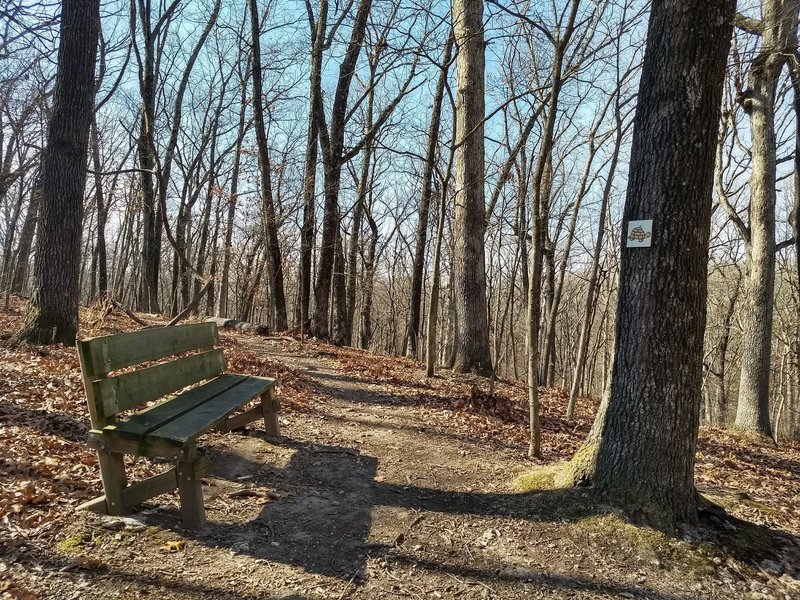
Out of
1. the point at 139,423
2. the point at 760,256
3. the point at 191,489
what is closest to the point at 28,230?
the point at 139,423

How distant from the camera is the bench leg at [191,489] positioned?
2693 millimetres

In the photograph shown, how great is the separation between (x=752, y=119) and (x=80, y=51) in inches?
415

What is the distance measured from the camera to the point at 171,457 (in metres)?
2.66

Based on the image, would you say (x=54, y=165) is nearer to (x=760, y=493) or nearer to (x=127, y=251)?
(x=760, y=493)

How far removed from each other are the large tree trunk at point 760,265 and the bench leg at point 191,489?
875cm

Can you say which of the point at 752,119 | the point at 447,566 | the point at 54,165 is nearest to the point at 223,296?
the point at 54,165

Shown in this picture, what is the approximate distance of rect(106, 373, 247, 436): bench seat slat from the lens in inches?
109

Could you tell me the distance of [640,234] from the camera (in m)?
3.04

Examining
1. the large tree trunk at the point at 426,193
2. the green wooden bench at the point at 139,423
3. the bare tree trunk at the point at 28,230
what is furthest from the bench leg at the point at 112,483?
the bare tree trunk at the point at 28,230

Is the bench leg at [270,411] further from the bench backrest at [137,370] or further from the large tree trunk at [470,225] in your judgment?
the large tree trunk at [470,225]

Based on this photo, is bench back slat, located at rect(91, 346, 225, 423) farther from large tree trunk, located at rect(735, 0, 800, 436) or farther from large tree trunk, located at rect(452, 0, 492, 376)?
large tree trunk, located at rect(735, 0, 800, 436)

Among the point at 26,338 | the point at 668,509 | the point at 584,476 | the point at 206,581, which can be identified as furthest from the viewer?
the point at 26,338

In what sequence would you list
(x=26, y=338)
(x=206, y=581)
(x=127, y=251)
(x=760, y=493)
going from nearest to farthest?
(x=206, y=581) → (x=760, y=493) → (x=26, y=338) → (x=127, y=251)

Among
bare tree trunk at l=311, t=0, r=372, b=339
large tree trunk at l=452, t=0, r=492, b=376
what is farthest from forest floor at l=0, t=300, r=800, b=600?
bare tree trunk at l=311, t=0, r=372, b=339
